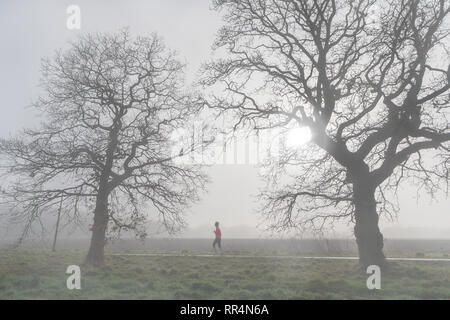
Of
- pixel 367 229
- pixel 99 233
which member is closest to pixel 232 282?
pixel 367 229

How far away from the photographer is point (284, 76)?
52.4 ft

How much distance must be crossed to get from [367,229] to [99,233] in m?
12.1

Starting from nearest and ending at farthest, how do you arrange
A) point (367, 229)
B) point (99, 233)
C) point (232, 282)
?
point (232, 282) < point (367, 229) < point (99, 233)

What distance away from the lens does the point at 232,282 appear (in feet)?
40.2

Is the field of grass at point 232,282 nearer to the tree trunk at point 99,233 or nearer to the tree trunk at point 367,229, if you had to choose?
the tree trunk at point 367,229

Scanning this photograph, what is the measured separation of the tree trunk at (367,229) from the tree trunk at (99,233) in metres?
11.3

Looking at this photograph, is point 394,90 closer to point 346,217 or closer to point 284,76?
point 284,76

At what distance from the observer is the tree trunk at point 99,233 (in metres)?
17.9

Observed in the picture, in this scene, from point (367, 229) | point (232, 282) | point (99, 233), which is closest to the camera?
point (232, 282)

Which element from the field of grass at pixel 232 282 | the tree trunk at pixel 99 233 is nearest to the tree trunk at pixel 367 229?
the field of grass at pixel 232 282

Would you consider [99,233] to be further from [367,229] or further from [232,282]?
[367,229]
